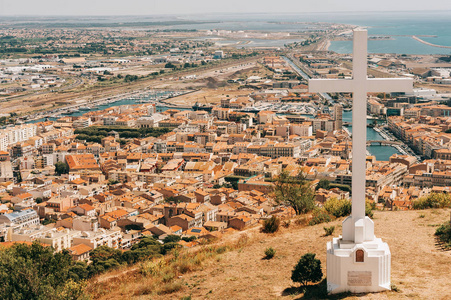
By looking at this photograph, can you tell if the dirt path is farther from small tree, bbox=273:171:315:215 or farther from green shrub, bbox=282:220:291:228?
small tree, bbox=273:171:315:215

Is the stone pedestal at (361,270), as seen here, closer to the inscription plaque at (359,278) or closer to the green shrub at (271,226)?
the inscription plaque at (359,278)

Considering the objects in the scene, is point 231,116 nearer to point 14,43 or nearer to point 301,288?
point 301,288

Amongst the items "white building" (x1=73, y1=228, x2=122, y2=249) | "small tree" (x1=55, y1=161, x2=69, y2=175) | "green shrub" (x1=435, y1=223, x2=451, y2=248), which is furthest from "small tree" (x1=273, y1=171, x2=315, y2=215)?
"small tree" (x1=55, y1=161, x2=69, y2=175)

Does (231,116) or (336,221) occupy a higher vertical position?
(336,221)

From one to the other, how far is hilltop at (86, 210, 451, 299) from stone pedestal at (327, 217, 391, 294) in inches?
3.2

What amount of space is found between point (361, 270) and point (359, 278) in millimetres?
64

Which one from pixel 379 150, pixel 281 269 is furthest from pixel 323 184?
pixel 281 269

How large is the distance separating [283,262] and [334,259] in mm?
1019

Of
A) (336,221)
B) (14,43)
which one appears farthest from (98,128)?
(14,43)

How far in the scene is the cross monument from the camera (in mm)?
4535

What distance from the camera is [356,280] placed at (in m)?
4.54

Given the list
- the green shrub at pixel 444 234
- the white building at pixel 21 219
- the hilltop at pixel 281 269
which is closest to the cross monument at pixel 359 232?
the hilltop at pixel 281 269

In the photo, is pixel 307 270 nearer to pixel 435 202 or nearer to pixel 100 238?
pixel 435 202

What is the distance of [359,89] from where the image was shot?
488cm
